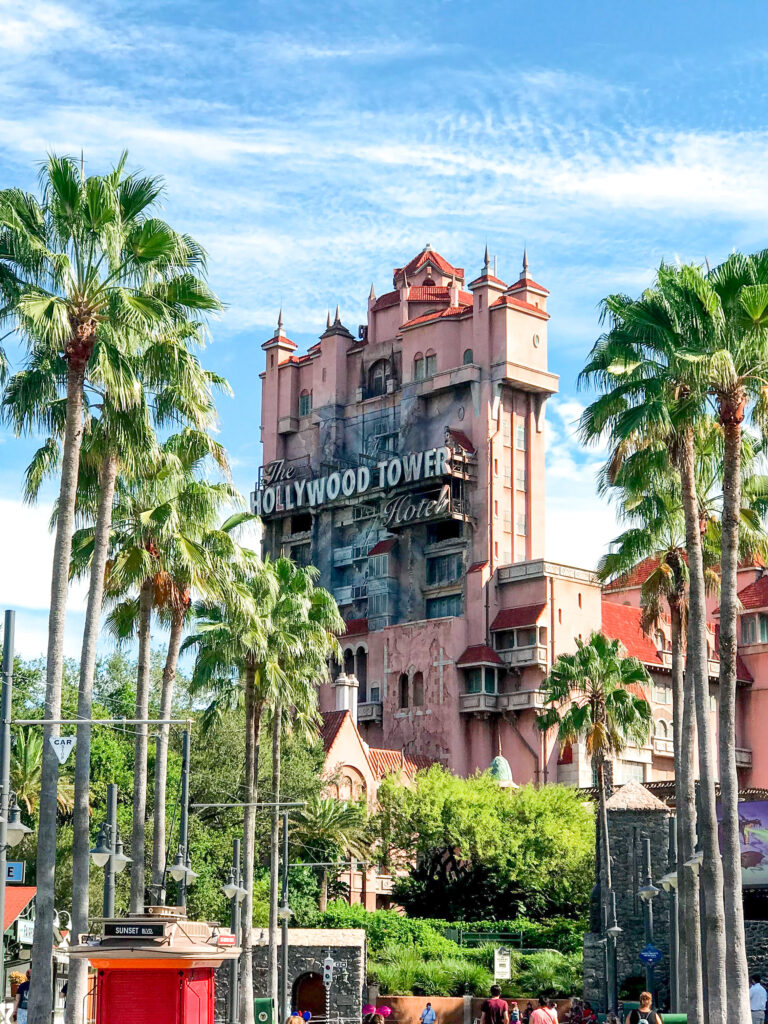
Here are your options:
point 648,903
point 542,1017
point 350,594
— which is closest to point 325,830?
point 648,903

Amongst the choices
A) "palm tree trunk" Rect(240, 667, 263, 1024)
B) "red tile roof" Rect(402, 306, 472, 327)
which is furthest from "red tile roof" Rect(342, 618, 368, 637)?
"palm tree trunk" Rect(240, 667, 263, 1024)

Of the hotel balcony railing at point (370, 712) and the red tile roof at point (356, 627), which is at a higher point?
the red tile roof at point (356, 627)

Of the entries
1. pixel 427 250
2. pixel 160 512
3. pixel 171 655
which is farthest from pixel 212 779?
pixel 427 250

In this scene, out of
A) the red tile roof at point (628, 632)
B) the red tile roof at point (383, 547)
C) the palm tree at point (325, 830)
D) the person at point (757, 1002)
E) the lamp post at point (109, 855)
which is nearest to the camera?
the lamp post at point (109, 855)

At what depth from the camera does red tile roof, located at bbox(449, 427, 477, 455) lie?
9550cm

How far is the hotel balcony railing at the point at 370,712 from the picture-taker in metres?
93.3

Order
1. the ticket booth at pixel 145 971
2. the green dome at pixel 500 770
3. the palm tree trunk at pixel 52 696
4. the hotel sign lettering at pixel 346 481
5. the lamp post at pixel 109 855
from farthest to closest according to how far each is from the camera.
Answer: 1. the hotel sign lettering at pixel 346 481
2. the green dome at pixel 500 770
3. the lamp post at pixel 109 855
4. the palm tree trunk at pixel 52 696
5. the ticket booth at pixel 145 971

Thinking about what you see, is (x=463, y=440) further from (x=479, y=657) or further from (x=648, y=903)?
(x=648, y=903)

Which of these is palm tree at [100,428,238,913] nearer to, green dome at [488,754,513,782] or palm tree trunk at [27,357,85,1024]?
palm tree trunk at [27,357,85,1024]

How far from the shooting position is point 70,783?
6184 centimetres

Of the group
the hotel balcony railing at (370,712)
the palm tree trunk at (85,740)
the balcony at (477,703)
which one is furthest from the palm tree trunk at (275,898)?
the hotel balcony railing at (370,712)

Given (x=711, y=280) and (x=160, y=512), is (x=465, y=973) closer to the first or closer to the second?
(x=160, y=512)

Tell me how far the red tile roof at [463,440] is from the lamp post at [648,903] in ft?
149

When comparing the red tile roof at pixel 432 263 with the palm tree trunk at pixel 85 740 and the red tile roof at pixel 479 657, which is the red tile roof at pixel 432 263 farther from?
the palm tree trunk at pixel 85 740
